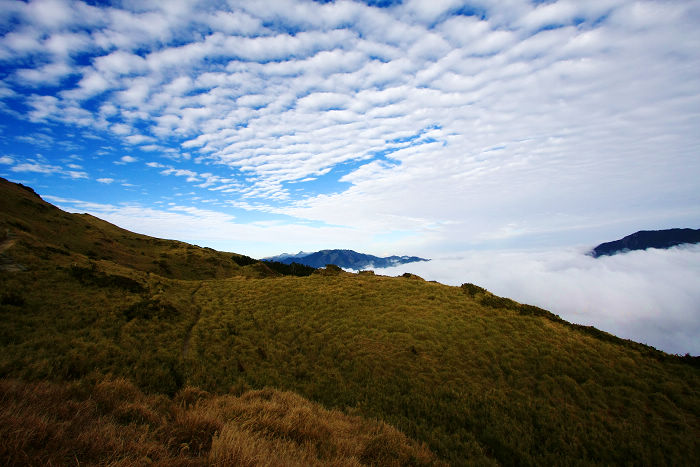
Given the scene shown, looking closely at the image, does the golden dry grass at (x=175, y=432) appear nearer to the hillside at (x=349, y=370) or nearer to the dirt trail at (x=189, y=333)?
the hillside at (x=349, y=370)

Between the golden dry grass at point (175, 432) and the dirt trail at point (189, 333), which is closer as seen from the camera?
the golden dry grass at point (175, 432)

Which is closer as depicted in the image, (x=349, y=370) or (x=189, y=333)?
(x=349, y=370)

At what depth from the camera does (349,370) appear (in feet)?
51.2

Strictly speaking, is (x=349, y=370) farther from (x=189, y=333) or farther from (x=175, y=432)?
(x=189, y=333)

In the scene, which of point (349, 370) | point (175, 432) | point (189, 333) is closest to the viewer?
point (175, 432)

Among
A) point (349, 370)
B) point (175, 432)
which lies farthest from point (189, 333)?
point (175, 432)

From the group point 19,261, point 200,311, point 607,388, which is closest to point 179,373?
point 200,311

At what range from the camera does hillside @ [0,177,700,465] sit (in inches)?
331

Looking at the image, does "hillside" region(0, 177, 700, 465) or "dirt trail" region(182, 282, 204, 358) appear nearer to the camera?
"hillside" region(0, 177, 700, 465)

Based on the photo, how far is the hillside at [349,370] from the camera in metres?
8.41

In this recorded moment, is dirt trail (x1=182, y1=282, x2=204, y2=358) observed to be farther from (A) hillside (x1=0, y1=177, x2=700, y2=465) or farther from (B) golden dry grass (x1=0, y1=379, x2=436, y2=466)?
(B) golden dry grass (x1=0, y1=379, x2=436, y2=466)

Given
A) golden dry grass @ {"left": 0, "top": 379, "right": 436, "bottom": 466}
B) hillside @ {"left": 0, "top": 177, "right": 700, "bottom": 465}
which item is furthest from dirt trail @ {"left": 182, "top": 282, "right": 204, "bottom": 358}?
golden dry grass @ {"left": 0, "top": 379, "right": 436, "bottom": 466}

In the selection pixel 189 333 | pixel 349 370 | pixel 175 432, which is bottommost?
pixel 349 370

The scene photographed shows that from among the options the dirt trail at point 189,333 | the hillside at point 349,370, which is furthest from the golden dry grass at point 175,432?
the dirt trail at point 189,333
